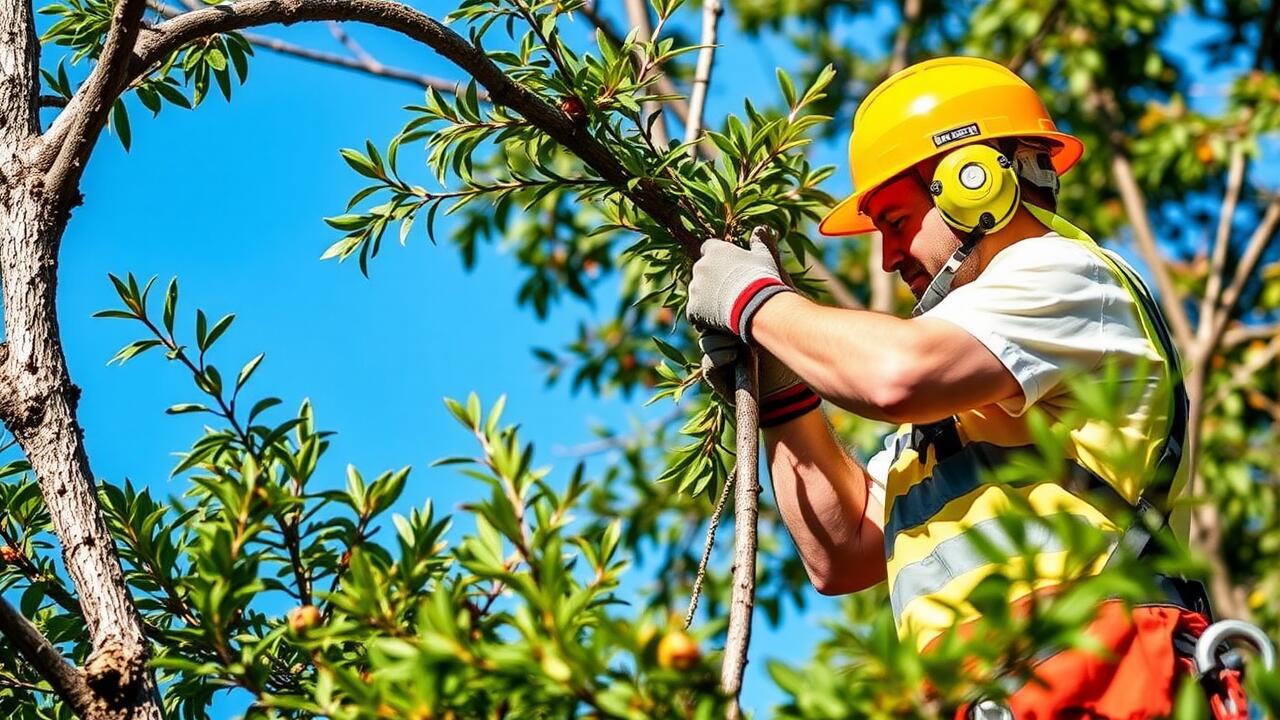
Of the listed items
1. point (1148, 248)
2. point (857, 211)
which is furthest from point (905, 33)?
point (857, 211)

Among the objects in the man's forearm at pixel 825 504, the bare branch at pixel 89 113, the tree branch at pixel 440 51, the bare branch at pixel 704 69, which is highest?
the bare branch at pixel 704 69

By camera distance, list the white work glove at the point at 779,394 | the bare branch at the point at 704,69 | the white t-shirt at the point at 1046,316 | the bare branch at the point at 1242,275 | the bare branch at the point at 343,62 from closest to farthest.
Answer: the white t-shirt at the point at 1046,316 < the white work glove at the point at 779,394 < the bare branch at the point at 704,69 < the bare branch at the point at 343,62 < the bare branch at the point at 1242,275

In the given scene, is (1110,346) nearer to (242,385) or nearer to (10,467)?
(242,385)

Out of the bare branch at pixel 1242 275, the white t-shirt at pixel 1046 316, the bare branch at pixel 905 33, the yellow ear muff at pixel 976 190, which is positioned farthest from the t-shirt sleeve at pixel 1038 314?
the bare branch at pixel 905 33

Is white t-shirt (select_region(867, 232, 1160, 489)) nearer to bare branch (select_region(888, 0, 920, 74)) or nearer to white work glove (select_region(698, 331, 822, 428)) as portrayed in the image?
white work glove (select_region(698, 331, 822, 428))

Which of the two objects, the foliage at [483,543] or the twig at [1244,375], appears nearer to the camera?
the foliage at [483,543]

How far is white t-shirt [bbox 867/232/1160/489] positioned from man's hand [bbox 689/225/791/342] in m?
0.25

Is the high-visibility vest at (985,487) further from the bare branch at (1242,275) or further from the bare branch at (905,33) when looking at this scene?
the bare branch at (905,33)

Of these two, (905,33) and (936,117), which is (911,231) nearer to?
(936,117)

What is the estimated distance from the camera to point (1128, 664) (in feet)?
6.43

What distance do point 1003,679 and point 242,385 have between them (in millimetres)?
1010

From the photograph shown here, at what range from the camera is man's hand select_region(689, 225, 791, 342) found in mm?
2193

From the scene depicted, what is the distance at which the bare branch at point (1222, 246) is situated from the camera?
6949 mm

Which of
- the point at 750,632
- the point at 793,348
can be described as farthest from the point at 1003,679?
the point at 793,348
